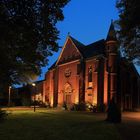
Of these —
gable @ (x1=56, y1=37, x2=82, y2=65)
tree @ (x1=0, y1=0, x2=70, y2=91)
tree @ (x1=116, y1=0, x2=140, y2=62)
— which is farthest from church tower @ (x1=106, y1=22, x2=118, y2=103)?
tree @ (x1=0, y1=0, x2=70, y2=91)

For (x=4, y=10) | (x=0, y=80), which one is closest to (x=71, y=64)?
(x=0, y=80)

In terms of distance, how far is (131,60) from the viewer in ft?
78.8

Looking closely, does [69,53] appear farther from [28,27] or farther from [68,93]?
[28,27]

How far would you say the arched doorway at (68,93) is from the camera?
55.2 metres

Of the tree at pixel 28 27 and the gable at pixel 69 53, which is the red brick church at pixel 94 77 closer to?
the gable at pixel 69 53

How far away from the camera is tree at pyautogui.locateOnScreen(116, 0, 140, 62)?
59.7 ft

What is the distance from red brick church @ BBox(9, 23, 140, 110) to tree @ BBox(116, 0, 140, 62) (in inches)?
760

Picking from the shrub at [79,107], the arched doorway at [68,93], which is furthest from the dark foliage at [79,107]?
the arched doorway at [68,93]

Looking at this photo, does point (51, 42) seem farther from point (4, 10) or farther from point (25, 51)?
point (4, 10)

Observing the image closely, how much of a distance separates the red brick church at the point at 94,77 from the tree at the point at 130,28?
63.3ft

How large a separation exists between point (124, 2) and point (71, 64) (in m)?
35.9

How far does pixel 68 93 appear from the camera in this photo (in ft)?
183

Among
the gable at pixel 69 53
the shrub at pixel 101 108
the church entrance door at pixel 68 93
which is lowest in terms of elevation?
the shrub at pixel 101 108

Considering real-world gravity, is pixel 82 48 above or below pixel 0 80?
above
